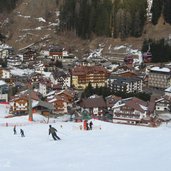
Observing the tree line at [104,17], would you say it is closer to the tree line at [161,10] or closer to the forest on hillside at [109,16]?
the forest on hillside at [109,16]

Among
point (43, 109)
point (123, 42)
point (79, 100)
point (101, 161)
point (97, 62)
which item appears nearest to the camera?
point (101, 161)

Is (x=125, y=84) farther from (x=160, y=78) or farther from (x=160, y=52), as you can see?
(x=160, y=52)

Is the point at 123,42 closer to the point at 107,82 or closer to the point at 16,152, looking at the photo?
the point at 107,82

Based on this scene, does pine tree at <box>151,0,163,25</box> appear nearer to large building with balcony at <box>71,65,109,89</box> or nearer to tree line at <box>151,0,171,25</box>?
tree line at <box>151,0,171,25</box>

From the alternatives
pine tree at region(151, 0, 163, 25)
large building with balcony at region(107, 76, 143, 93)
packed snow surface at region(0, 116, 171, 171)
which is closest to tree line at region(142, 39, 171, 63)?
pine tree at region(151, 0, 163, 25)

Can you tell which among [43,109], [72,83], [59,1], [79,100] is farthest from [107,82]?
[59,1]

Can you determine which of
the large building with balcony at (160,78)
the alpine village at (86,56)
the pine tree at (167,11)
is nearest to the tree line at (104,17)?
the alpine village at (86,56)

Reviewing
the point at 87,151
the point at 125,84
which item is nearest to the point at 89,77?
the point at 125,84
